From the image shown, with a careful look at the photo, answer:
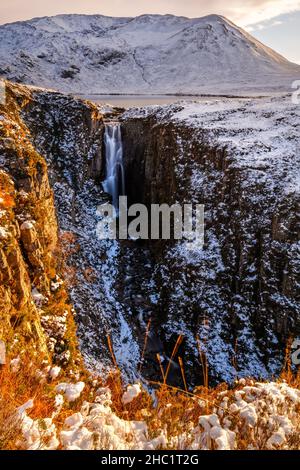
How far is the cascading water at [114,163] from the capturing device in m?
26.7

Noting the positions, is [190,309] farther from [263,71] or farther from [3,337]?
[263,71]

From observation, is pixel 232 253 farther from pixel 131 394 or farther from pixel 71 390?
pixel 71 390

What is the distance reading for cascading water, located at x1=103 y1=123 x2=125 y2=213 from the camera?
87.6 ft

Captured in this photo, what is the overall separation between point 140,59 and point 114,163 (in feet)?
384

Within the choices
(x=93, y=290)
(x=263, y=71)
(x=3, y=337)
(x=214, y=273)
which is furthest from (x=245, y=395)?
(x=263, y=71)

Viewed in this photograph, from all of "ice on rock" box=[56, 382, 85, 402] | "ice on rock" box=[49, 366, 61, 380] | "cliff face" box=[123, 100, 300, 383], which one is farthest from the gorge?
"ice on rock" box=[56, 382, 85, 402]

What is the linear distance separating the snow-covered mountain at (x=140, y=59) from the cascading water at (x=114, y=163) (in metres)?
67.1

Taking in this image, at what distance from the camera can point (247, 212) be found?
17125mm

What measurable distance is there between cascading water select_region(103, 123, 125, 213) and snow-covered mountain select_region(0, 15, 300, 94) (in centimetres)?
6709

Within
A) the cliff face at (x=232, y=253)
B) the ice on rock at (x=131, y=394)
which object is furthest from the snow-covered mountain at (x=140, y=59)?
the ice on rock at (x=131, y=394)

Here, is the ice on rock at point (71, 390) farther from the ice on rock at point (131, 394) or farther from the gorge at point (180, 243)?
the gorge at point (180, 243)

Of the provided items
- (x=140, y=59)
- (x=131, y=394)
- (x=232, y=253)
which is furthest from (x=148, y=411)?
(x=140, y=59)

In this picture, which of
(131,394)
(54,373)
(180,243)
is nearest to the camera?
(131,394)

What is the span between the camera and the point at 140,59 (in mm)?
125625
